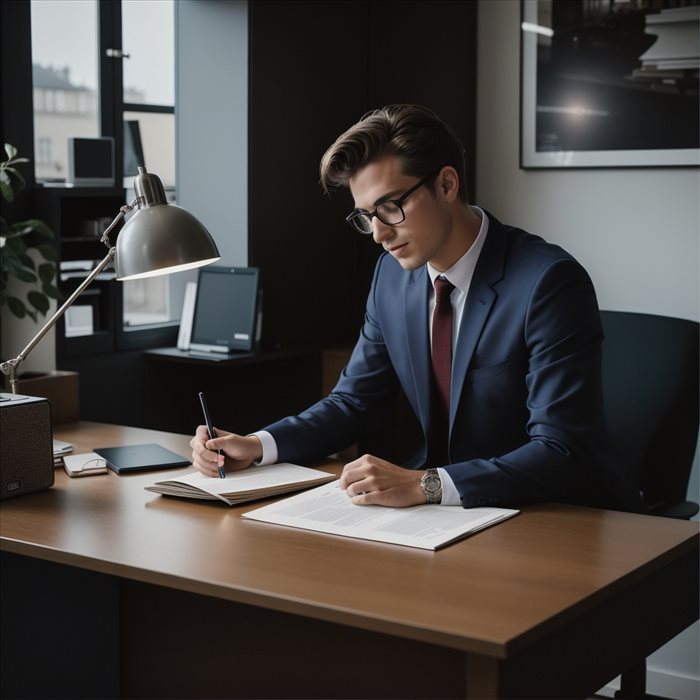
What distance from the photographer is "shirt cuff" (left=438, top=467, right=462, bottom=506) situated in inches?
73.4

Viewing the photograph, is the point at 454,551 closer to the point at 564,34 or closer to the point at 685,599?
the point at 685,599

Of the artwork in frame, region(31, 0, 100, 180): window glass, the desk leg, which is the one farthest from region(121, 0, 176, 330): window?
the desk leg

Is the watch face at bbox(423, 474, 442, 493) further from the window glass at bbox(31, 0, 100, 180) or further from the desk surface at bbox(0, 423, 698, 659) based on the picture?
the window glass at bbox(31, 0, 100, 180)

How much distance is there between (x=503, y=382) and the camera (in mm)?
2164

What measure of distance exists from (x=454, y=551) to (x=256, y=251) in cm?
202

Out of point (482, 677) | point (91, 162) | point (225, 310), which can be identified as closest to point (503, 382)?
point (482, 677)

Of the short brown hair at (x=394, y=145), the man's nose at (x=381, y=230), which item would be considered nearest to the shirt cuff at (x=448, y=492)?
the man's nose at (x=381, y=230)

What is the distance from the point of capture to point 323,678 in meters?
1.68

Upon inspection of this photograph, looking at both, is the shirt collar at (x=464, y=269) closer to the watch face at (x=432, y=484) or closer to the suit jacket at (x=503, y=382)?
the suit jacket at (x=503, y=382)

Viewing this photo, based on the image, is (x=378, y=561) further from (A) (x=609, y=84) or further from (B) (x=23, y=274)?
(A) (x=609, y=84)

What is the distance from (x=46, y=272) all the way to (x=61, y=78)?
731mm

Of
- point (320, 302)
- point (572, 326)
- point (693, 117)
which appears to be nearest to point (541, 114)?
point (693, 117)

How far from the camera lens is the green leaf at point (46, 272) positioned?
2.84 metres

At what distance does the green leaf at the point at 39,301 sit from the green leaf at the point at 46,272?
0.13 feet
